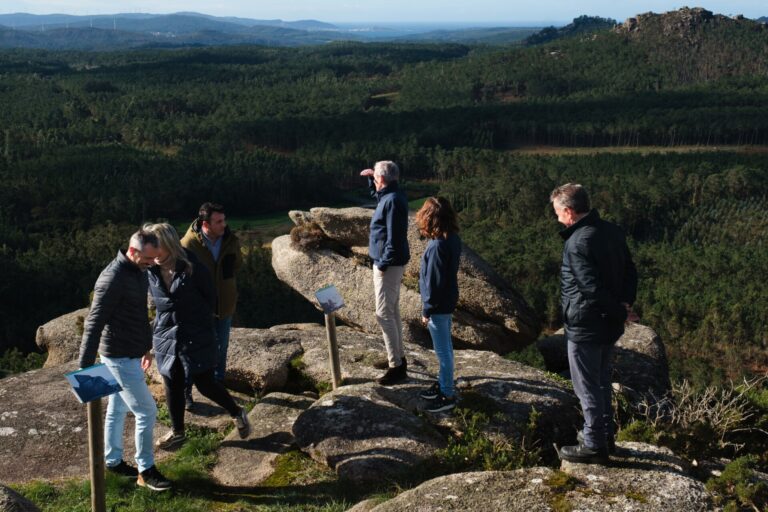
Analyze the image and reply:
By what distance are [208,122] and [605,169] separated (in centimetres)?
7978

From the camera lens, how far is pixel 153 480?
30.3ft

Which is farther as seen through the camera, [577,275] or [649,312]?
[649,312]

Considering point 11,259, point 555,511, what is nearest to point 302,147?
point 11,259

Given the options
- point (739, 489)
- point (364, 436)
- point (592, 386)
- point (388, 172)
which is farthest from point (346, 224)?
point (739, 489)

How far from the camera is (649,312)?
181ft

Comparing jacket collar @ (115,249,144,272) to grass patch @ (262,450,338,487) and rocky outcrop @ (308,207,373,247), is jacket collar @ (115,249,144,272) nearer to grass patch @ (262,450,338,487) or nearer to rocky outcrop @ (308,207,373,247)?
grass patch @ (262,450,338,487)

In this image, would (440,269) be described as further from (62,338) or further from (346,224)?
(62,338)

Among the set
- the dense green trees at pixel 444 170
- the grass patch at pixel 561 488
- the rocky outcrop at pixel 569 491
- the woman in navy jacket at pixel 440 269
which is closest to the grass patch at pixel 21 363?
the dense green trees at pixel 444 170

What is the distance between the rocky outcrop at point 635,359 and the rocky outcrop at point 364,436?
21.0ft

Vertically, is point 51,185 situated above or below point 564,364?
below

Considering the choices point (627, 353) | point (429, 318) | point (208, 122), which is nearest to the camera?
point (429, 318)

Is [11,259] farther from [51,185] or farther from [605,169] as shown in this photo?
[605,169]

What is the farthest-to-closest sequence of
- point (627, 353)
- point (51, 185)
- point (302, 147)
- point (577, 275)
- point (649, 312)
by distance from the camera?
point (302, 147) → point (51, 185) → point (649, 312) → point (627, 353) → point (577, 275)

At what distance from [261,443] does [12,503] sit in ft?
12.3
